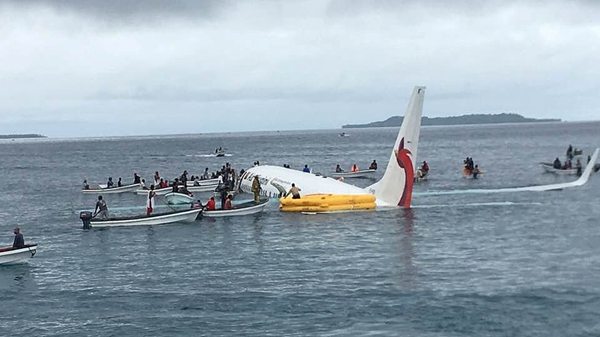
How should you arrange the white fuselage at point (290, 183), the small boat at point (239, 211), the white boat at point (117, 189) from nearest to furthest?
the small boat at point (239, 211)
the white fuselage at point (290, 183)
the white boat at point (117, 189)

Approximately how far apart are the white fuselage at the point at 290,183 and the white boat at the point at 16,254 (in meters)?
24.7

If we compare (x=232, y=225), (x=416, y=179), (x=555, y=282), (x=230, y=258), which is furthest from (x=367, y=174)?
(x=555, y=282)

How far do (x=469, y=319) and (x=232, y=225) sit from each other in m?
28.9

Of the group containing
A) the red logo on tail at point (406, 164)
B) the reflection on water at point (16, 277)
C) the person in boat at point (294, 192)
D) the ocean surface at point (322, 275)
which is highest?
the red logo on tail at point (406, 164)

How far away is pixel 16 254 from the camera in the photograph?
4109 centimetres

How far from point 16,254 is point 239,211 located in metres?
19.9

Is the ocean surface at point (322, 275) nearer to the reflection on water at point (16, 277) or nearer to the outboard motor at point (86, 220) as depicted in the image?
the reflection on water at point (16, 277)

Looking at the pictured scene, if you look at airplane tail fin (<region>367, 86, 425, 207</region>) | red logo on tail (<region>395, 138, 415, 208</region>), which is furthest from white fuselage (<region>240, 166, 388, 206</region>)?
airplane tail fin (<region>367, 86, 425, 207</region>)

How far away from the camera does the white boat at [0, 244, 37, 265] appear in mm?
40875

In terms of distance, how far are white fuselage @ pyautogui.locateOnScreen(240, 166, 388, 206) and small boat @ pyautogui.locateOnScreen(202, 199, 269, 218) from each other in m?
4.40

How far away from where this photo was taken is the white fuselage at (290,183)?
59.7 meters

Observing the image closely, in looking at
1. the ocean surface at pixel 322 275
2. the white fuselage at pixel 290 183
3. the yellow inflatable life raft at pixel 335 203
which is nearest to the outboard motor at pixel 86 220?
the ocean surface at pixel 322 275

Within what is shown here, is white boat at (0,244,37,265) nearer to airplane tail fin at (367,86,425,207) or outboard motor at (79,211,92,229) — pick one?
outboard motor at (79,211,92,229)

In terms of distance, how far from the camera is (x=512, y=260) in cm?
3884
